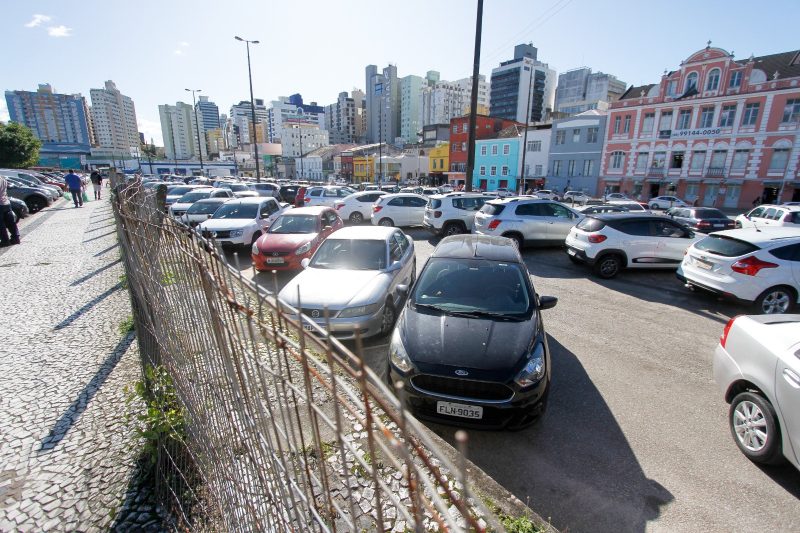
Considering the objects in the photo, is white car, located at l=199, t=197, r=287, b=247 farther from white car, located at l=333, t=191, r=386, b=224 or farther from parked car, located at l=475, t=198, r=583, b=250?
parked car, located at l=475, t=198, r=583, b=250

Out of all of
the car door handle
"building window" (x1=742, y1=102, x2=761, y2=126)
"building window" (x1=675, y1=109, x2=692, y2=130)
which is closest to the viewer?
the car door handle

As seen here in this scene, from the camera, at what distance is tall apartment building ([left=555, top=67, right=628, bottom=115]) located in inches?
3775

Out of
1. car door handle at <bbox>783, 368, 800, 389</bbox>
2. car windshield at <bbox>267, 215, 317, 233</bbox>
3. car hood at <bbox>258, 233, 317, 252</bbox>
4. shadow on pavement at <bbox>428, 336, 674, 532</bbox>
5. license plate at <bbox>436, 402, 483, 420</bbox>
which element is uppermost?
car windshield at <bbox>267, 215, 317, 233</bbox>

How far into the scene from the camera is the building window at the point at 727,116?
106 ft

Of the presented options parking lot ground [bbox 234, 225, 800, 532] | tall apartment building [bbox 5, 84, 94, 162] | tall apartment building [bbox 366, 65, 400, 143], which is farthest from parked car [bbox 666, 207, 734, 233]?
tall apartment building [bbox 5, 84, 94, 162]

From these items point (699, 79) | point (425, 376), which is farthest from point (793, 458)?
point (699, 79)

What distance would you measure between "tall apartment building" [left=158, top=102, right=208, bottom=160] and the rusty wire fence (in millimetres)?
143458

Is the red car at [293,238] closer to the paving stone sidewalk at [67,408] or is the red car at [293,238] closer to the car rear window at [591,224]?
the paving stone sidewalk at [67,408]

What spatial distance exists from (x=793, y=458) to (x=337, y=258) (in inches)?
233

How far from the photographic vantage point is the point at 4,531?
99.2 inches

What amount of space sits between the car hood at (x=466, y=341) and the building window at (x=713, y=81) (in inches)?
1641

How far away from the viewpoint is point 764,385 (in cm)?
340

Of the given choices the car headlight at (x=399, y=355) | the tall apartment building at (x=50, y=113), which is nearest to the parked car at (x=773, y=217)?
the car headlight at (x=399, y=355)

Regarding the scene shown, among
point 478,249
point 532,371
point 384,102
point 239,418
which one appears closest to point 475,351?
point 532,371
